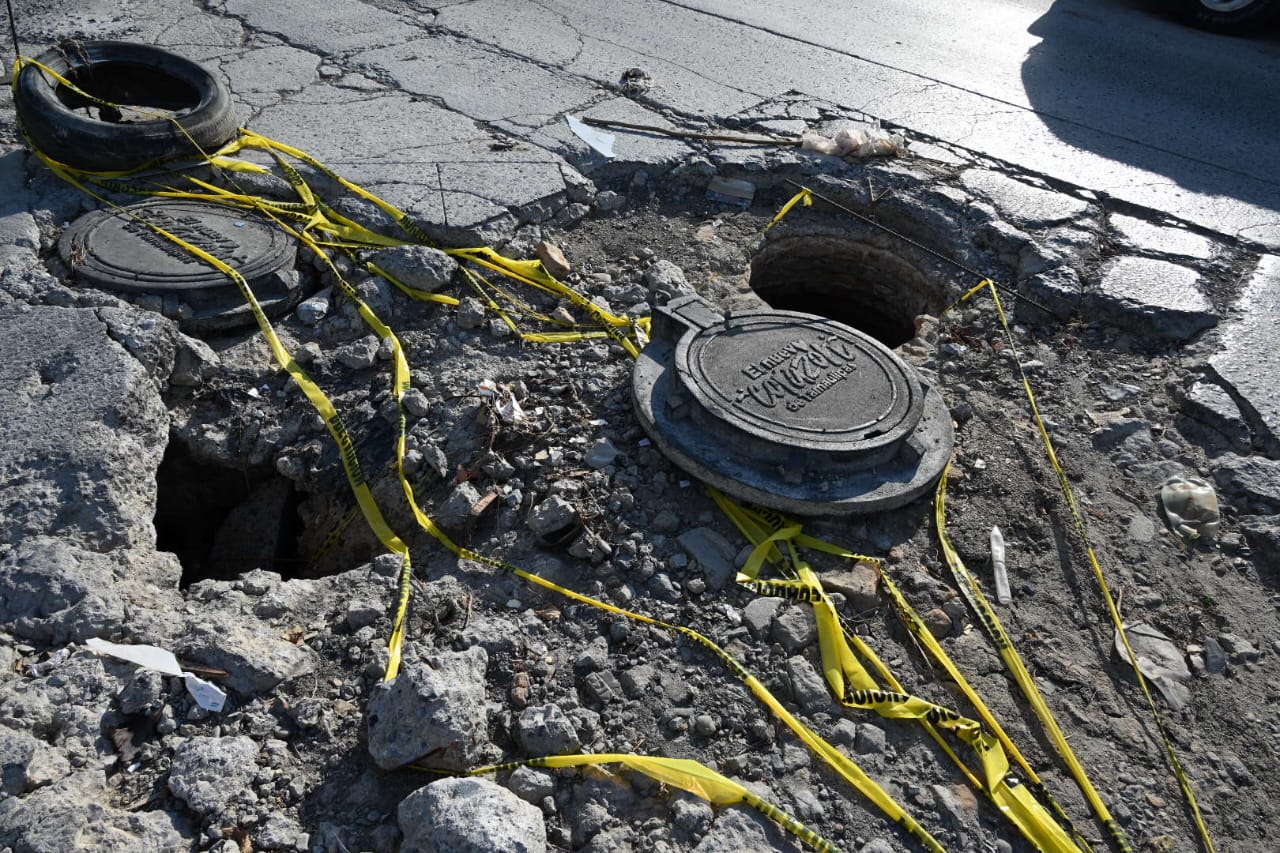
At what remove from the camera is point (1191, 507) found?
2.89 m

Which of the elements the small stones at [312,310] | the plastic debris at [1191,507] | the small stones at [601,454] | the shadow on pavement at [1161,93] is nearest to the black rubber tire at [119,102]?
the small stones at [312,310]

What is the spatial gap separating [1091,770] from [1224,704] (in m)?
0.50

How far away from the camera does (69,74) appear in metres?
3.78

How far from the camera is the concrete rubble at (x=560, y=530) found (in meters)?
1.97

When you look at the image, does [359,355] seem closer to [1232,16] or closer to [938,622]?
[938,622]

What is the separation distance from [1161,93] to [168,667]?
6.18 meters

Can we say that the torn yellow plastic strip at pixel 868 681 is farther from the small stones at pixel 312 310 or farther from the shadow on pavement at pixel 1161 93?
the shadow on pavement at pixel 1161 93

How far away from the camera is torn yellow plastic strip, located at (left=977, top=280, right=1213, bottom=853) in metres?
2.17

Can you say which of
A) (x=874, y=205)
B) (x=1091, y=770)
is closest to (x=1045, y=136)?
(x=874, y=205)

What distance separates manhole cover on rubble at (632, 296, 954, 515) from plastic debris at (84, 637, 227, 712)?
4.57ft

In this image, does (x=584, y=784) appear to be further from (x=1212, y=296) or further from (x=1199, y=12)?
(x=1199, y=12)

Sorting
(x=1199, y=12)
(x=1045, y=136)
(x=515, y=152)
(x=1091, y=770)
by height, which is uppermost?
(x=1199, y=12)

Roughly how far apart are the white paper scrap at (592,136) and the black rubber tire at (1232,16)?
510cm

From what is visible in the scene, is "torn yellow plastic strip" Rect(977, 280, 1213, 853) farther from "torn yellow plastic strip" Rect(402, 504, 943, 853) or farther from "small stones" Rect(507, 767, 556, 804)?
"small stones" Rect(507, 767, 556, 804)
